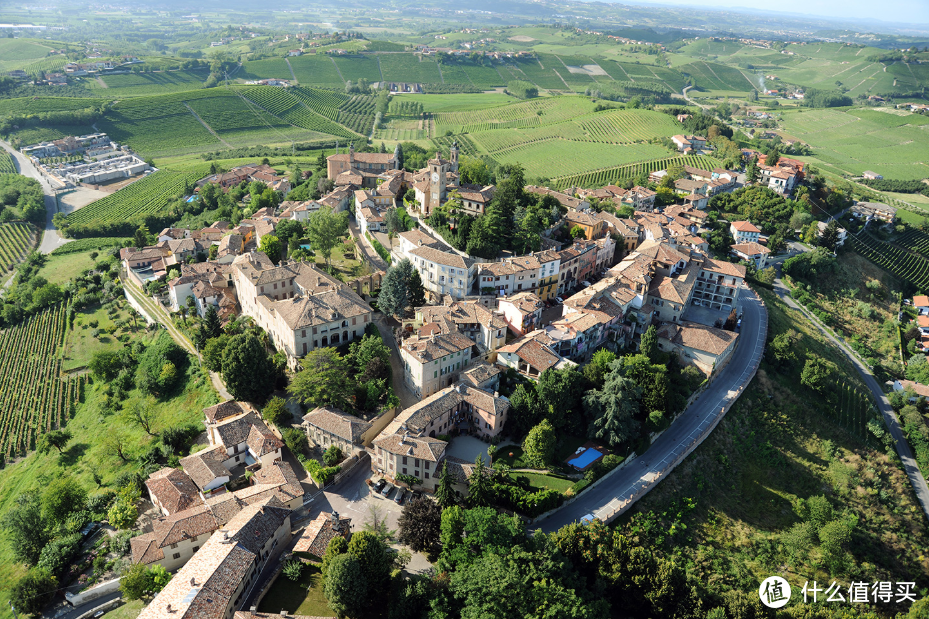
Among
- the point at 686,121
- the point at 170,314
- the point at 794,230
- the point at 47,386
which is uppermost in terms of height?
the point at 686,121

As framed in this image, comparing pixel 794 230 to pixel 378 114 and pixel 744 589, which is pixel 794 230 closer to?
pixel 744 589

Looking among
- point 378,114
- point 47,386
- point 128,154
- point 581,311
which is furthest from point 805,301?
point 128,154

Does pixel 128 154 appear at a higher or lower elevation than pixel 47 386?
higher

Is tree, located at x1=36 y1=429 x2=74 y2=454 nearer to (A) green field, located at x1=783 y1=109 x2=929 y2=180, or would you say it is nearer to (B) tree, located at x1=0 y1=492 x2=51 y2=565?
(B) tree, located at x1=0 y1=492 x2=51 y2=565

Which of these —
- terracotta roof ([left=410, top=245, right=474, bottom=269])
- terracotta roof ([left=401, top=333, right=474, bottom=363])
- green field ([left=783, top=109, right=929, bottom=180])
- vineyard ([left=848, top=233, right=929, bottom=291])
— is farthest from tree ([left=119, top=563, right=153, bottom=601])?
green field ([left=783, top=109, right=929, bottom=180])

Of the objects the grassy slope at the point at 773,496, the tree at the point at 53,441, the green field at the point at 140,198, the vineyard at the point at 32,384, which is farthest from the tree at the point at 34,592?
the green field at the point at 140,198

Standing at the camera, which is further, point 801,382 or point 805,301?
point 805,301

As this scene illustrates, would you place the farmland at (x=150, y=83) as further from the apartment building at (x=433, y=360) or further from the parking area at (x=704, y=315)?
the parking area at (x=704, y=315)
